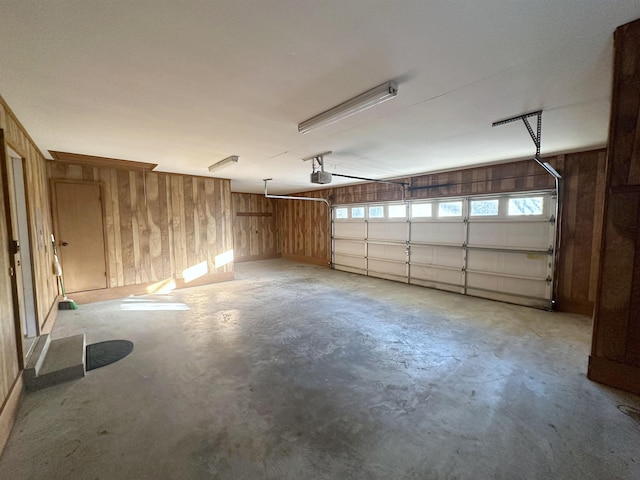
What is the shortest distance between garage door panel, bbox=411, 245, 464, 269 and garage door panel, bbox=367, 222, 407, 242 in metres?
0.44

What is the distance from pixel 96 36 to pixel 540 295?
6323 mm

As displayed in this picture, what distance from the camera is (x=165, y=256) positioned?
578 cm

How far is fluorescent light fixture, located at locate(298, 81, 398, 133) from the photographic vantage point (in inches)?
80.8

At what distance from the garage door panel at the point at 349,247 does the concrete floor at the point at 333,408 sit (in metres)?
3.81

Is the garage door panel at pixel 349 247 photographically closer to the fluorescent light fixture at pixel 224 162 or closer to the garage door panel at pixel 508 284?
the garage door panel at pixel 508 284

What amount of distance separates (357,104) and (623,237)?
7.35 ft

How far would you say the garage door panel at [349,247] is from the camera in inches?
295

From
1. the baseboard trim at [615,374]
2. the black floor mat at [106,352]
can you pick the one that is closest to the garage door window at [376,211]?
the baseboard trim at [615,374]

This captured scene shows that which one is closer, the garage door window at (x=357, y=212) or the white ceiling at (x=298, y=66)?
the white ceiling at (x=298, y=66)

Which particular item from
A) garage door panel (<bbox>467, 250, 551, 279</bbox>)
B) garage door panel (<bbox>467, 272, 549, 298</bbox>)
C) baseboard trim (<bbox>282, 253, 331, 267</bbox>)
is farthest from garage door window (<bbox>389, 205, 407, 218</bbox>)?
baseboard trim (<bbox>282, 253, 331, 267</bbox>)

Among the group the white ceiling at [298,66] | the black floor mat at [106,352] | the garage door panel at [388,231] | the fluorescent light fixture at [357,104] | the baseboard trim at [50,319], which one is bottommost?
the black floor mat at [106,352]

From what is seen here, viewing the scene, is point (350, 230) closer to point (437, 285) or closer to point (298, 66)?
point (437, 285)

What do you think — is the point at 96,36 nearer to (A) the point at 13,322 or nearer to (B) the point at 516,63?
(A) the point at 13,322

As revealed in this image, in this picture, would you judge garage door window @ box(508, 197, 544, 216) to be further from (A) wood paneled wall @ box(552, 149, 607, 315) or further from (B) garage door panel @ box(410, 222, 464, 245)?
(B) garage door panel @ box(410, 222, 464, 245)
